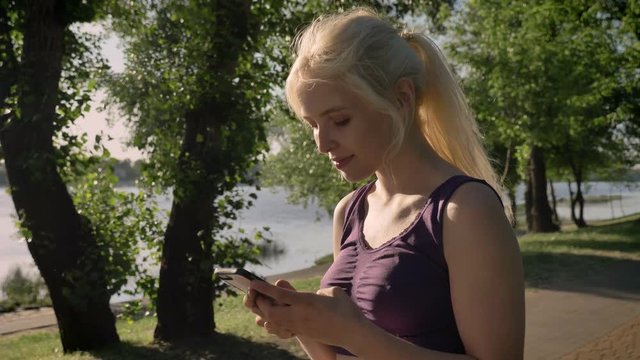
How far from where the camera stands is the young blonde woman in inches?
65.5

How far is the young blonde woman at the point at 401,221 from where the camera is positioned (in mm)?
1664

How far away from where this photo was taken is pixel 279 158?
30344 millimetres

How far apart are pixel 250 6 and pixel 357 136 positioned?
6.82 meters

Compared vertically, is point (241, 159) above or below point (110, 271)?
above

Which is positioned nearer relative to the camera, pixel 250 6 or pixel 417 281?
pixel 417 281

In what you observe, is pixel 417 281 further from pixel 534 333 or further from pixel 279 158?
pixel 279 158

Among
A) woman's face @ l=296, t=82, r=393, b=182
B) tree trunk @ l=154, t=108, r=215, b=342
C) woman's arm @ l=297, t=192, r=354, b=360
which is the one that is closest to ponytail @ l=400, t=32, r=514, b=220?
woman's face @ l=296, t=82, r=393, b=182

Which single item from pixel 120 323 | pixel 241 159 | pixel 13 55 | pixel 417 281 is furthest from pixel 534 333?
pixel 120 323

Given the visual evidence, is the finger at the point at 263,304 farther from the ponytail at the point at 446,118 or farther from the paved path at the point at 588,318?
the paved path at the point at 588,318

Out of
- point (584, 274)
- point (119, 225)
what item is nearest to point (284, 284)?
point (119, 225)

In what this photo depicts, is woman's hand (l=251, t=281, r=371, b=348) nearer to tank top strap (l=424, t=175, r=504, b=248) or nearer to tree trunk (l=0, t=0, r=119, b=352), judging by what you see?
tank top strap (l=424, t=175, r=504, b=248)

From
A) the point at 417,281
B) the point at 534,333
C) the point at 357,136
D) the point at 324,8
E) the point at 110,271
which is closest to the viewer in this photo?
the point at 417,281

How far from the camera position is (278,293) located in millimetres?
1680

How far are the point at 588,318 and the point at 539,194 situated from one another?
16.9 metres
